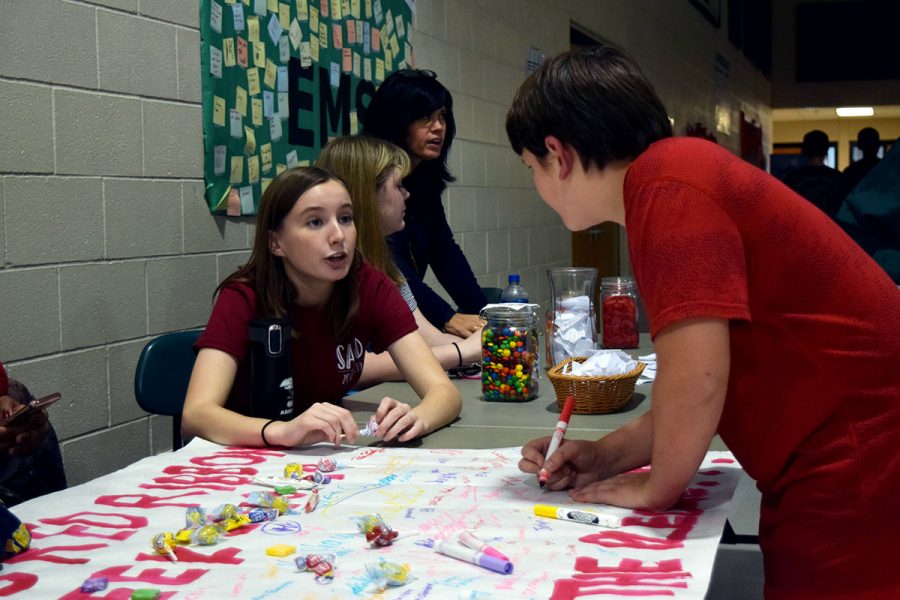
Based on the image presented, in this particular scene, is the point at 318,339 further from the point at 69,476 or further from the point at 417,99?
the point at 417,99

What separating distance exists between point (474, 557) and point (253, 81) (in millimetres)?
2210

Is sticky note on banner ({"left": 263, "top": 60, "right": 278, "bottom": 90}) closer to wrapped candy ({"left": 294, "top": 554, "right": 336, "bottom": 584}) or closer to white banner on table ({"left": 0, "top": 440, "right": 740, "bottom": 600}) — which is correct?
white banner on table ({"left": 0, "top": 440, "right": 740, "bottom": 600})

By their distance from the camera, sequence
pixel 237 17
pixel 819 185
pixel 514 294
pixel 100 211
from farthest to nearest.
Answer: pixel 819 185 < pixel 237 17 < pixel 514 294 < pixel 100 211

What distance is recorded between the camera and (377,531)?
3.71 ft

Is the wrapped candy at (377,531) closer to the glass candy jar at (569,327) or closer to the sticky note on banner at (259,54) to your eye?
the glass candy jar at (569,327)

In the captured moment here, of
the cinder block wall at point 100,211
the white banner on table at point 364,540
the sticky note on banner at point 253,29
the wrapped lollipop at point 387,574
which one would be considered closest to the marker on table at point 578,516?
the white banner on table at point 364,540

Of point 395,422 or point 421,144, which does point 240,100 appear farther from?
point 395,422

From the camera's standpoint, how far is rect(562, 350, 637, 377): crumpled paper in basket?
1.96 m

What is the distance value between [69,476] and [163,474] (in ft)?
3.34

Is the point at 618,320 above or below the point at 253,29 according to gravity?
below

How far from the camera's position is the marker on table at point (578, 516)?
118cm

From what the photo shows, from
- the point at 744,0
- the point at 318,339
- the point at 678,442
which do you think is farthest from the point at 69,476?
the point at 744,0

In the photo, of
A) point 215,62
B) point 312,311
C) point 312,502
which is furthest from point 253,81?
point 312,502

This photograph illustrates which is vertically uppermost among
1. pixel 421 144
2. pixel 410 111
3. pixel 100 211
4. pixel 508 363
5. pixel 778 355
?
pixel 410 111
